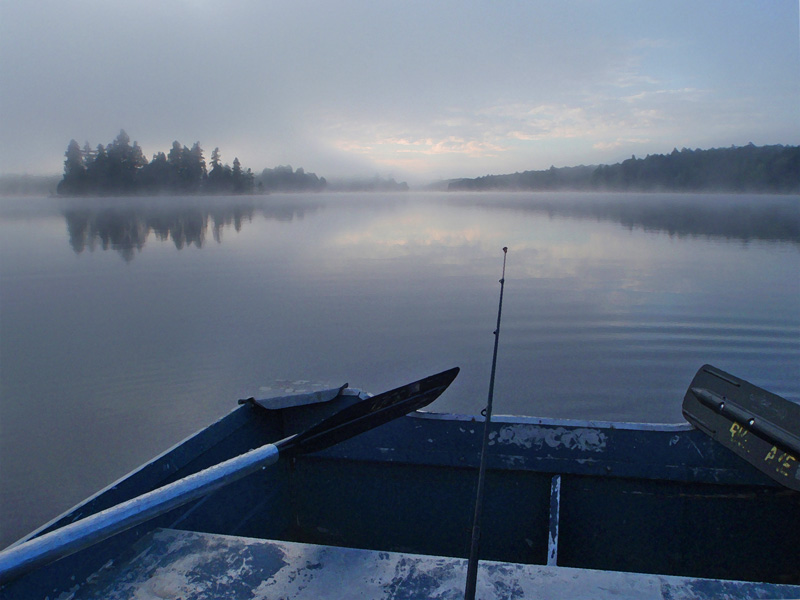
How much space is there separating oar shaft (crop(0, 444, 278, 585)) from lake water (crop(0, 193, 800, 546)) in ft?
10.3

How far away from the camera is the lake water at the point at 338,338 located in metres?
5.94

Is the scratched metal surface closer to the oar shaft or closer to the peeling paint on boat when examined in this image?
the oar shaft

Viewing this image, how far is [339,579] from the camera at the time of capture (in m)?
1.86

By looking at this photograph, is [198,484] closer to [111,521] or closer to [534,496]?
[111,521]

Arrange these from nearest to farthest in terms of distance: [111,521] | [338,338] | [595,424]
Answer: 1. [111,521]
2. [595,424]
3. [338,338]

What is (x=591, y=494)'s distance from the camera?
315 centimetres

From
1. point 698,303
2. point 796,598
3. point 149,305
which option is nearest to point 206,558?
point 796,598

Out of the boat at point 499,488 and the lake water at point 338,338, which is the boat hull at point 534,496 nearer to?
the boat at point 499,488

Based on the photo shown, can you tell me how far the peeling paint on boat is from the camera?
122 inches

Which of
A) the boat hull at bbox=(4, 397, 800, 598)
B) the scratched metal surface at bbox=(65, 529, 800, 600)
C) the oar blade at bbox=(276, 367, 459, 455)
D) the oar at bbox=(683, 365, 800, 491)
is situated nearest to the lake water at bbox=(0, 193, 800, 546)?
the boat hull at bbox=(4, 397, 800, 598)

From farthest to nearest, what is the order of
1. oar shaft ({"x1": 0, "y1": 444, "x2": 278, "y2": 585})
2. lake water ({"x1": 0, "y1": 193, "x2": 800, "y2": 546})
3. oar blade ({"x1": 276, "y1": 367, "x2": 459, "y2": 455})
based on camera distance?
lake water ({"x1": 0, "y1": 193, "x2": 800, "y2": 546}) → oar blade ({"x1": 276, "y1": 367, "x2": 459, "y2": 455}) → oar shaft ({"x1": 0, "y1": 444, "x2": 278, "y2": 585})

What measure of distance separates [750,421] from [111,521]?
8.97ft

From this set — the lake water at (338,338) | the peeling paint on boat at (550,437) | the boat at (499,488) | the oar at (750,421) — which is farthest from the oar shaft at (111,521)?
the lake water at (338,338)

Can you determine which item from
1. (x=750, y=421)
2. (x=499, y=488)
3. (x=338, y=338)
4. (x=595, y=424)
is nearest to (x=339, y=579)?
(x=499, y=488)
